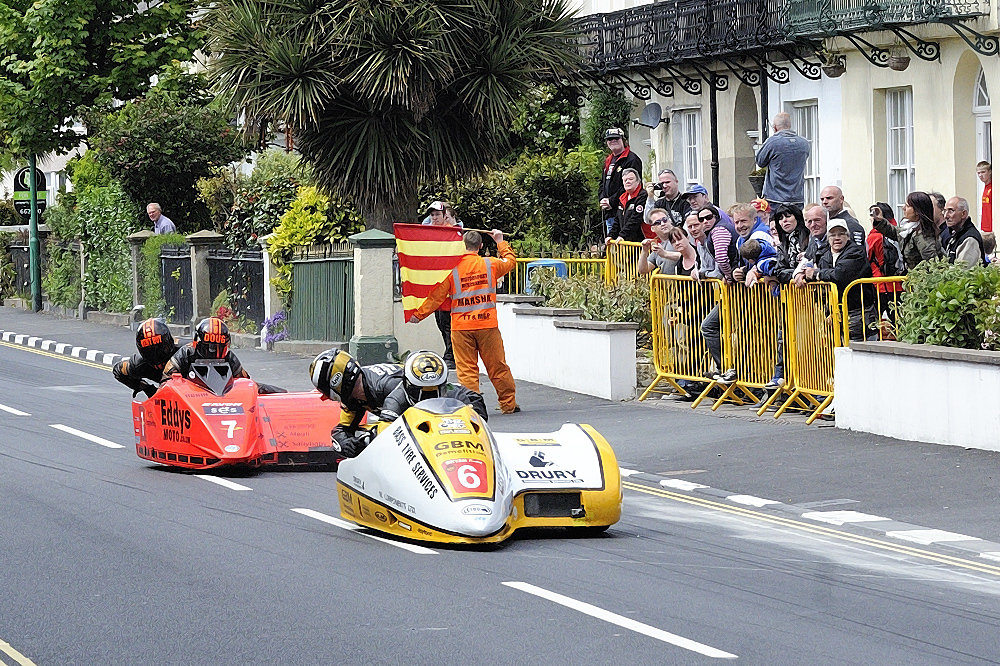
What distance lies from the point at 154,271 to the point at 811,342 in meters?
17.6

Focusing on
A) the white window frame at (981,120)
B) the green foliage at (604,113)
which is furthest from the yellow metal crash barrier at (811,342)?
the green foliage at (604,113)

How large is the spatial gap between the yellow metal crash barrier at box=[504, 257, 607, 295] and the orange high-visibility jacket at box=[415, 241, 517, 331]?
414 cm

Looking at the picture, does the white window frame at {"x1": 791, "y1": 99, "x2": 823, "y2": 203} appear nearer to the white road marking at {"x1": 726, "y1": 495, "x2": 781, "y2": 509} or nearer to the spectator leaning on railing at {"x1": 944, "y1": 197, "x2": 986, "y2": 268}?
the spectator leaning on railing at {"x1": 944, "y1": 197, "x2": 986, "y2": 268}

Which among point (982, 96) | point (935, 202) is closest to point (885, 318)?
point (935, 202)

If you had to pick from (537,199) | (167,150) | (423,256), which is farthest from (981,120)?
(167,150)

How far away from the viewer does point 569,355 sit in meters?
19.0

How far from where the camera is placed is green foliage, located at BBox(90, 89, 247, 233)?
106ft

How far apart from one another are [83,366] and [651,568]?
55.0 feet

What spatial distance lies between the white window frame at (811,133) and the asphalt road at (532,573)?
40.2 ft

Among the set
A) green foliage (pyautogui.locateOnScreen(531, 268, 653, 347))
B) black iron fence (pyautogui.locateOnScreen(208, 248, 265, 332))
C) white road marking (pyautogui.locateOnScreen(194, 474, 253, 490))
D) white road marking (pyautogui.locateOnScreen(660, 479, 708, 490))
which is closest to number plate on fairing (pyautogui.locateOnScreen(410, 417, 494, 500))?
white road marking (pyautogui.locateOnScreen(660, 479, 708, 490))

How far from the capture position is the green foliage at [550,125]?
32156 millimetres

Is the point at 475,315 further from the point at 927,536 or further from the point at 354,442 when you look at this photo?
the point at 927,536

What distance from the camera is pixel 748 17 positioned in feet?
86.3

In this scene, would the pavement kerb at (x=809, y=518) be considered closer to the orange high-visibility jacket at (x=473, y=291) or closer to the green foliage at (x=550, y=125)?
the orange high-visibility jacket at (x=473, y=291)
